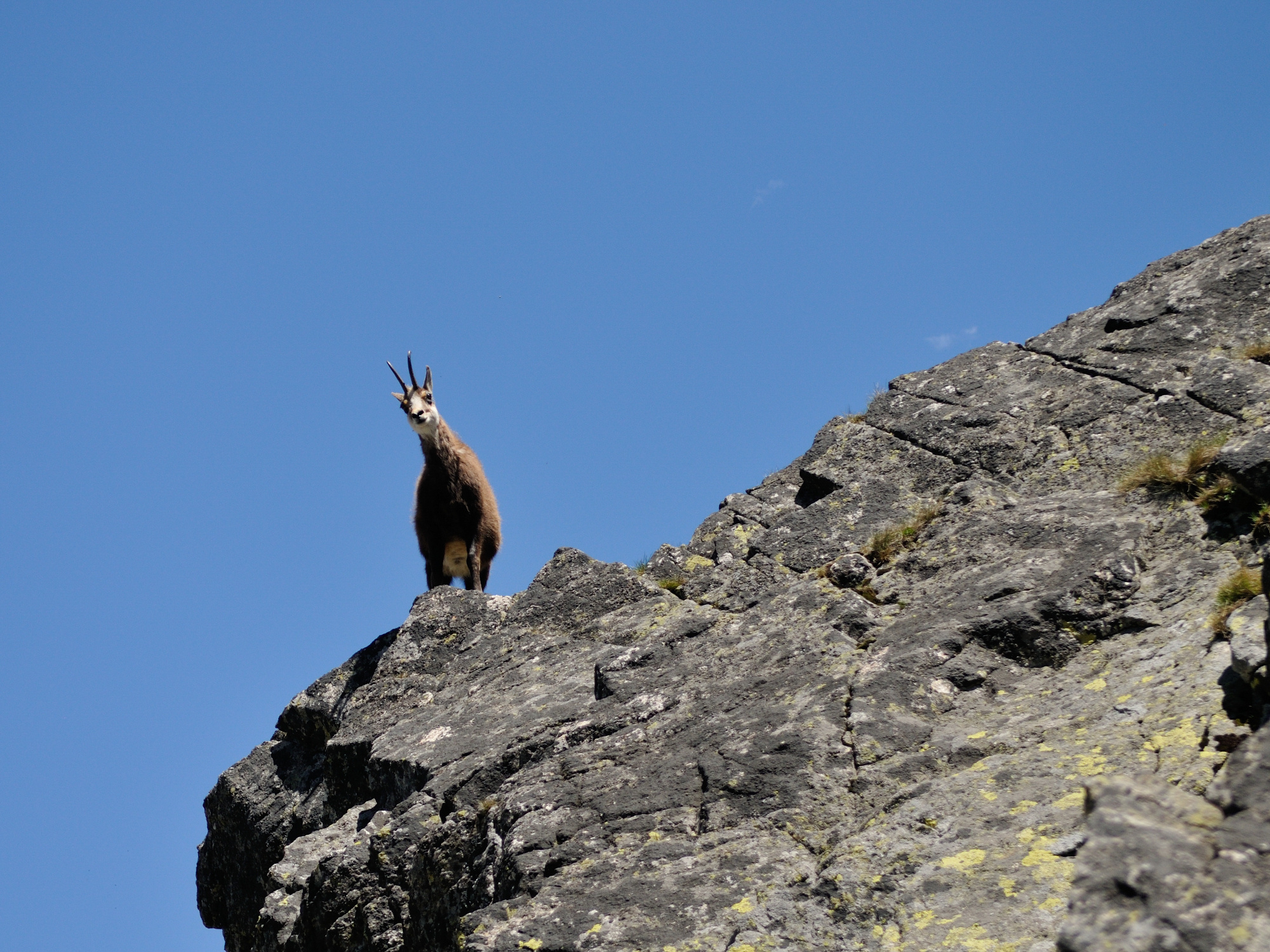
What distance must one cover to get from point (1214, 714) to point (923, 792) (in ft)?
4.48

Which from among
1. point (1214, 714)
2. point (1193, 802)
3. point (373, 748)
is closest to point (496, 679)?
point (373, 748)

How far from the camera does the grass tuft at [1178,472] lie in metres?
6.74

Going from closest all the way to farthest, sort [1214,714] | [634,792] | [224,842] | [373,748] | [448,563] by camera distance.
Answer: [1214,714]
[634,792]
[373,748]
[224,842]
[448,563]

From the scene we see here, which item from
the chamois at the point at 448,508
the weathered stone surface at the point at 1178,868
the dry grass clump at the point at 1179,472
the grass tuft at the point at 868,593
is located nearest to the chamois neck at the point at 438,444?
the chamois at the point at 448,508

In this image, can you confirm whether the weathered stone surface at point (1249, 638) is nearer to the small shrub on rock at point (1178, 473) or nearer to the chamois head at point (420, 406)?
the small shrub on rock at point (1178, 473)

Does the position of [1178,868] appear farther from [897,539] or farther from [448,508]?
[448,508]

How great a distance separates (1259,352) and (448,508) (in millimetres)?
8322

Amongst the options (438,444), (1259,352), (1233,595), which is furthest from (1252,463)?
(438,444)

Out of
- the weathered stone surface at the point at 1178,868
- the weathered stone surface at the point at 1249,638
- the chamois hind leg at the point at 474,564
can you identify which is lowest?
the weathered stone surface at the point at 1178,868

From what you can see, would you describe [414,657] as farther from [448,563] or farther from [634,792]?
[634,792]

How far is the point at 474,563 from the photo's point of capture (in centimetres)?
1262

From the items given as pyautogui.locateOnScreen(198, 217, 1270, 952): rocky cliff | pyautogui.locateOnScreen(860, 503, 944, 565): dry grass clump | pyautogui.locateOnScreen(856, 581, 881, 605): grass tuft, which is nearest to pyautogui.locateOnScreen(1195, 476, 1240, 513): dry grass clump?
pyautogui.locateOnScreen(198, 217, 1270, 952): rocky cliff

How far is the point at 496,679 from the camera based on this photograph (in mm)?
9062

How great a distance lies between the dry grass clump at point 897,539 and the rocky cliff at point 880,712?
25 millimetres
